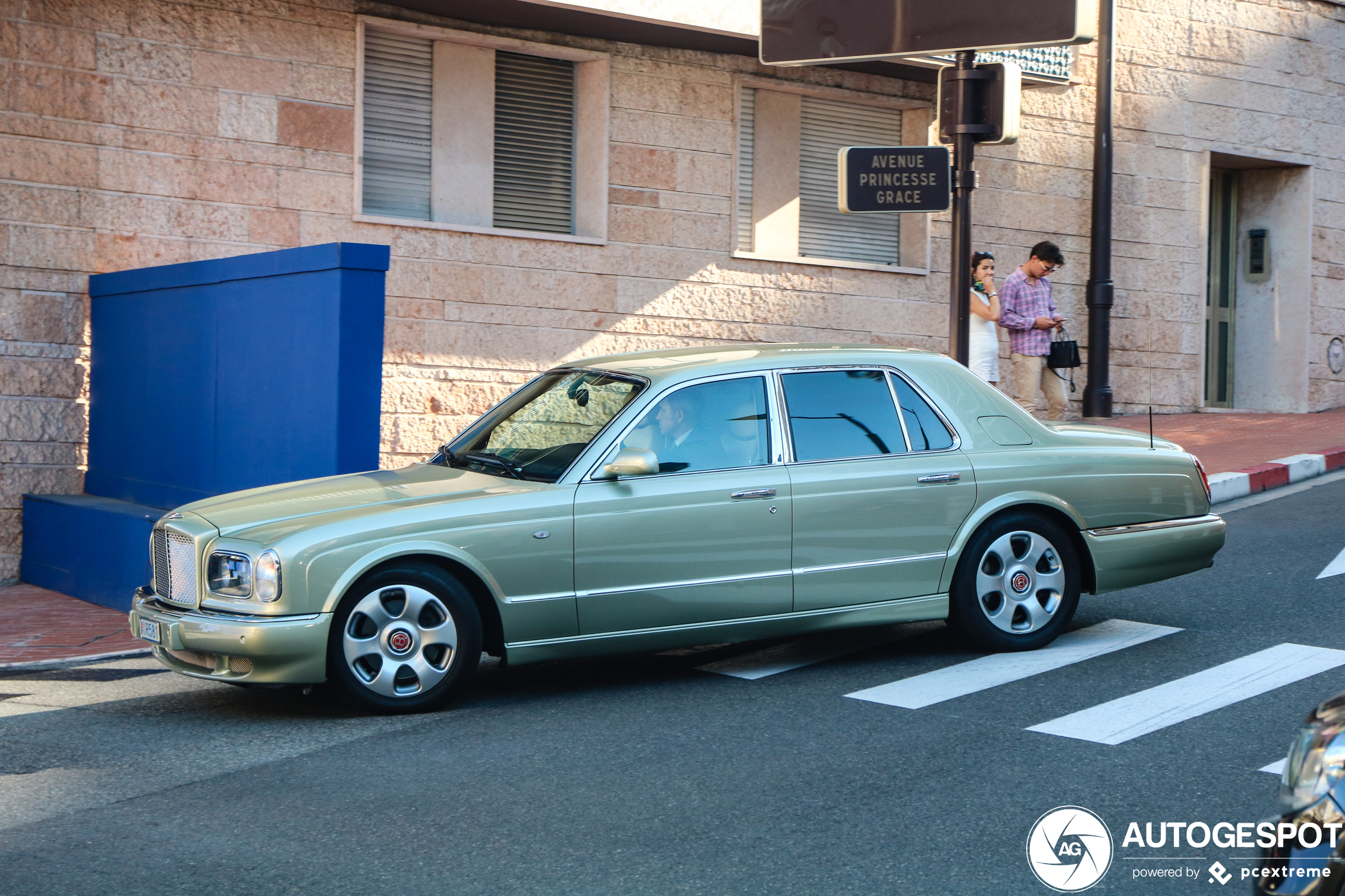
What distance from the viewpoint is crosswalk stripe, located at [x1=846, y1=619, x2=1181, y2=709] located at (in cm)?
612

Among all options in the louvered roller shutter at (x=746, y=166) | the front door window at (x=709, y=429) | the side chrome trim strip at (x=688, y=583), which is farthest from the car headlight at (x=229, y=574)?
the louvered roller shutter at (x=746, y=166)

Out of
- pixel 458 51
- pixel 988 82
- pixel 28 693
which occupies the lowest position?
pixel 28 693

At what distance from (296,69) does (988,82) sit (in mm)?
5786

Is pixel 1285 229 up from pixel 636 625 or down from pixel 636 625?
up

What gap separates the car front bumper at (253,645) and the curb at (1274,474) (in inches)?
301

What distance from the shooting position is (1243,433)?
15.2m

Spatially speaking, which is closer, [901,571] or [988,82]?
[901,571]

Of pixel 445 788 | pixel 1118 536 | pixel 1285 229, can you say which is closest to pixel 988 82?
pixel 1118 536

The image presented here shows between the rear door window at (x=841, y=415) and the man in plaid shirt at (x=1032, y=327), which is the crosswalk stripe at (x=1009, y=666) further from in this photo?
the man in plaid shirt at (x=1032, y=327)

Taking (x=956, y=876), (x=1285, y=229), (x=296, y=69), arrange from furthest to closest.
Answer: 1. (x=1285, y=229)
2. (x=296, y=69)
3. (x=956, y=876)

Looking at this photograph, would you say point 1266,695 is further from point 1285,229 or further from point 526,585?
point 1285,229

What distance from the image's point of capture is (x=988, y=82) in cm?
927

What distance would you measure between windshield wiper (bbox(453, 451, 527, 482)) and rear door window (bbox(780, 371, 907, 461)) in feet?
4.11

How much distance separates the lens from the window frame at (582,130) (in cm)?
1263
